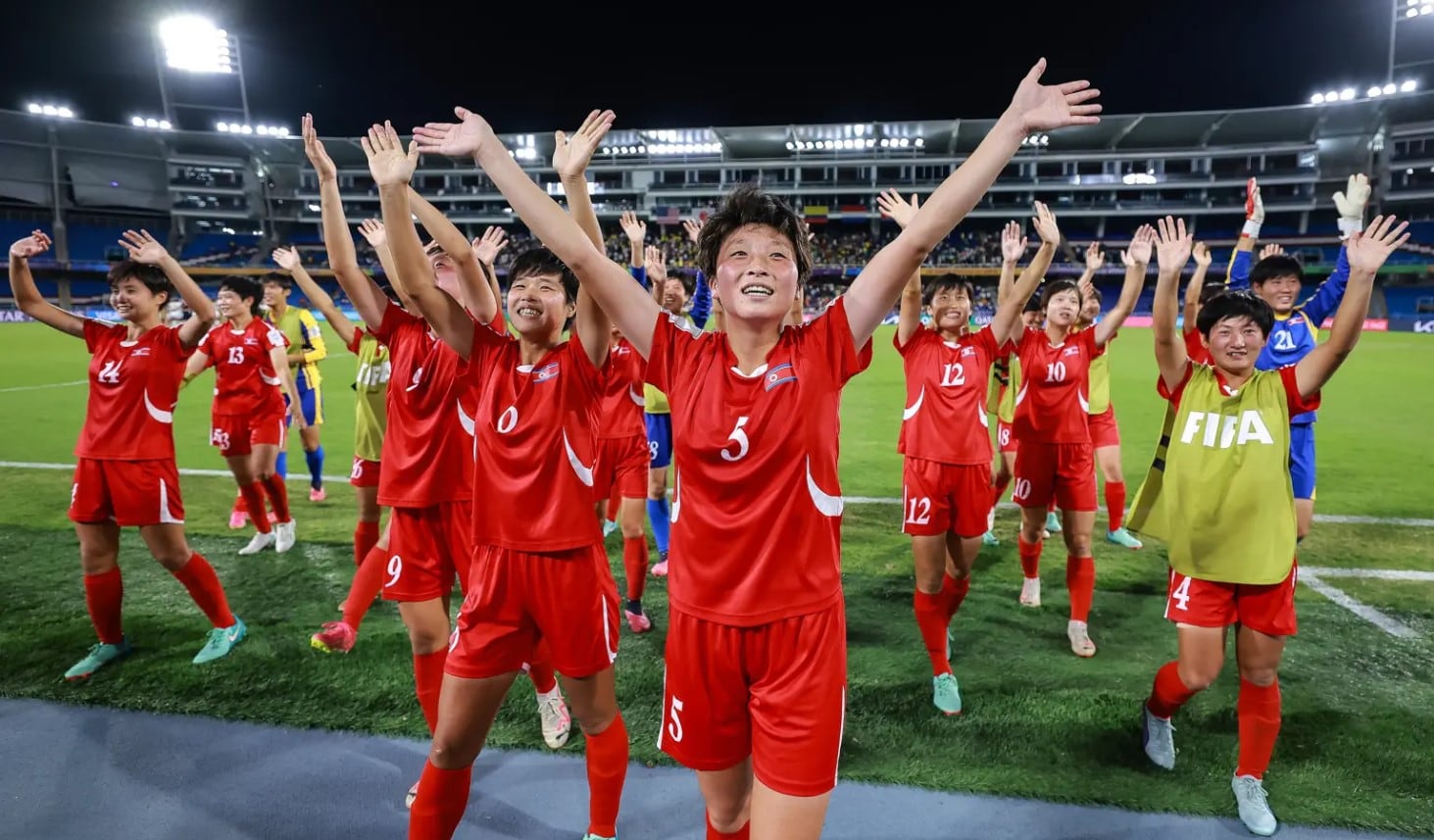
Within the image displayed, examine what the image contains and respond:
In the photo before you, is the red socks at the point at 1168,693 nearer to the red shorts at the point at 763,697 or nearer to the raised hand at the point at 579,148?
the red shorts at the point at 763,697

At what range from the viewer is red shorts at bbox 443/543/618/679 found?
259cm

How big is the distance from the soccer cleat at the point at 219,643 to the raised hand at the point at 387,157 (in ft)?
11.7

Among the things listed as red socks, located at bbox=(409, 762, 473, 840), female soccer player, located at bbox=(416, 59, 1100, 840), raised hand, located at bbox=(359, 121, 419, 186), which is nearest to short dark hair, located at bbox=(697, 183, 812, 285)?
female soccer player, located at bbox=(416, 59, 1100, 840)

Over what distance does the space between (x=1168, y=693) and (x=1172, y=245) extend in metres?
2.07

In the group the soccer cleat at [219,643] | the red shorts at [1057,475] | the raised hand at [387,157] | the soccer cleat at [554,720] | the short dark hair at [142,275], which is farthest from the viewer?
the red shorts at [1057,475]

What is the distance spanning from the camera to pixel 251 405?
6.88 m

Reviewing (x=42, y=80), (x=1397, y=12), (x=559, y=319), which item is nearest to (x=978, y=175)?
(x=559, y=319)

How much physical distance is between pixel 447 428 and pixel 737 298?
2008 millimetres

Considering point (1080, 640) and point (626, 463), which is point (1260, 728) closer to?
point (1080, 640)

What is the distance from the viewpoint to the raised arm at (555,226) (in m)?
Answer: 2.18

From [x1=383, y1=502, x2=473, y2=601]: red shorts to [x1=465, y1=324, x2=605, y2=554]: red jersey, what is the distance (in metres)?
0.78

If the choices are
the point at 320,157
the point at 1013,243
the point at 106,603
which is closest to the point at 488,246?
the point at 320,157

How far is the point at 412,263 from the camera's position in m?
2.68

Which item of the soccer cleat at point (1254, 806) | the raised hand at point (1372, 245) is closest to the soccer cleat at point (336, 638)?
the soccer cleat at point (1254, 806)
